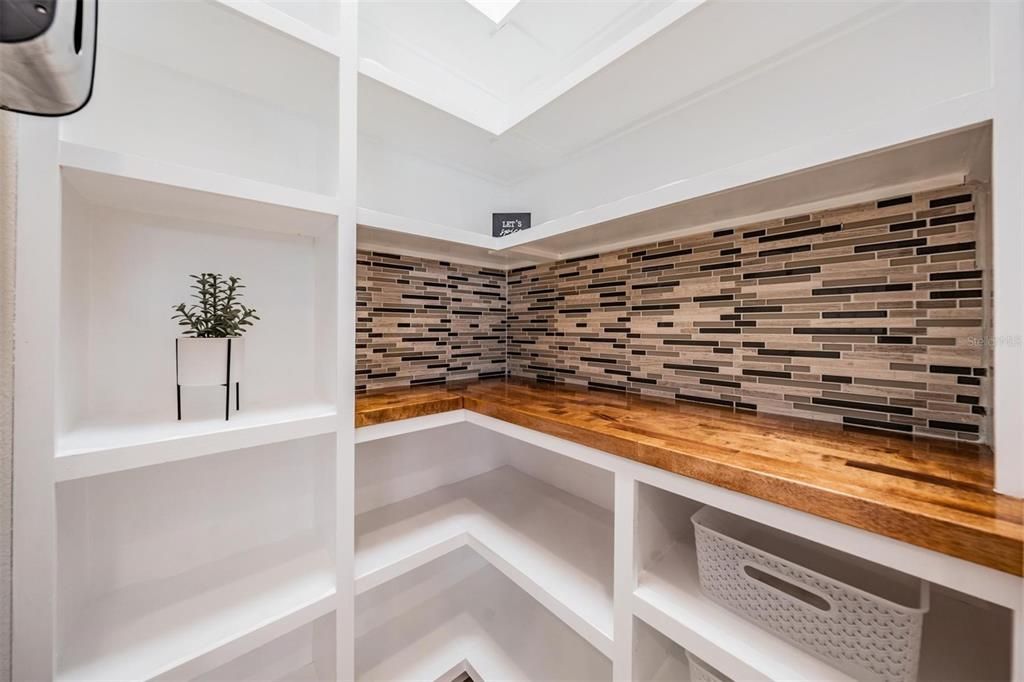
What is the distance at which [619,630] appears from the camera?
745 millimetres

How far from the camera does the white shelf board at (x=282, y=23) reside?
28.6 inches

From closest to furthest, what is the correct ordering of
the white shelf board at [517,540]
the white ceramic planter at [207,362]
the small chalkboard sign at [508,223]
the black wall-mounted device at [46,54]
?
the black wall-mounted device at [46,54]
the white ceramic planter at [207,362]
the white shelf board at [517,540]
the small chalkboard sign at [508,223]

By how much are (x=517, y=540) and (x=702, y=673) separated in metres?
0.53

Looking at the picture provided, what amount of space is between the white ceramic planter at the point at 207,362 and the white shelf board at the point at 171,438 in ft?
0.19

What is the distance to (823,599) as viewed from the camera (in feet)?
2.06

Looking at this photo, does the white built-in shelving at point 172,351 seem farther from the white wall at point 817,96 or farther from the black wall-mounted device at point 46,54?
the white wall at point 817,96

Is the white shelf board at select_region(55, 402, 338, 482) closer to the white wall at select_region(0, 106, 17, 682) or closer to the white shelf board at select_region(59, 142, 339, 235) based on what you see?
the white wall at select_region(0, 106, 17, 682)

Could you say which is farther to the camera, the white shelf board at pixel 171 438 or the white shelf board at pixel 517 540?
the white shelf board at pixel 517 540

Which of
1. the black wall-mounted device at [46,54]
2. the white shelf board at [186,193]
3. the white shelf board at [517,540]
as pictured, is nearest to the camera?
the black wall-mounted device at [46,54]

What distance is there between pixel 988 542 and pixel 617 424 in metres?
0.52

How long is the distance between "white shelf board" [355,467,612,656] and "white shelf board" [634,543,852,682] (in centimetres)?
14

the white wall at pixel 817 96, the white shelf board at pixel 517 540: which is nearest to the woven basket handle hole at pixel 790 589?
the white shelf board at pixel 517 540

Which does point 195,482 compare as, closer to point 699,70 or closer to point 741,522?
point 741,522

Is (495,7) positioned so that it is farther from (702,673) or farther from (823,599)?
(702,673)
